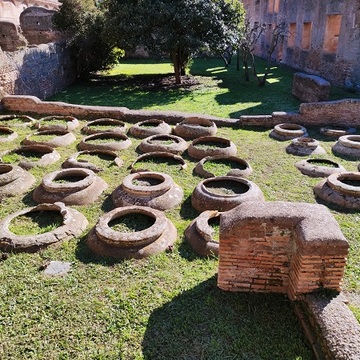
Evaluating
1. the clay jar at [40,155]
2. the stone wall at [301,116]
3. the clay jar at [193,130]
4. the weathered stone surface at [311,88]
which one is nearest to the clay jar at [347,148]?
the stone wall at [301,116]

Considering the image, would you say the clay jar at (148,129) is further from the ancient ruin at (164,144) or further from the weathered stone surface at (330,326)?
the weathered stone surface at (330,326)

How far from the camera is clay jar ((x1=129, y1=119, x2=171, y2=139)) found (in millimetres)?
10461

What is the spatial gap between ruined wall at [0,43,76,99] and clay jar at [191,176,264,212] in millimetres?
9608

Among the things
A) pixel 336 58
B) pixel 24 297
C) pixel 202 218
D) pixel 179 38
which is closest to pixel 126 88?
pixel 179 38

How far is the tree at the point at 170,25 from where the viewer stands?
15.0m

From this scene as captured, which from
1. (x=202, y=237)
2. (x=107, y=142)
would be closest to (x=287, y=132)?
(x=107, y=142)

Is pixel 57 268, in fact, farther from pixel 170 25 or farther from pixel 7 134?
pixel 170 25

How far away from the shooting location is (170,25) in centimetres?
1523

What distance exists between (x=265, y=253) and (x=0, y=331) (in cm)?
305

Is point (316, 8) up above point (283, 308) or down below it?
above

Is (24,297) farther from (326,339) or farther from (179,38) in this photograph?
(179,38)

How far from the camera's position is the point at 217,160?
846cm

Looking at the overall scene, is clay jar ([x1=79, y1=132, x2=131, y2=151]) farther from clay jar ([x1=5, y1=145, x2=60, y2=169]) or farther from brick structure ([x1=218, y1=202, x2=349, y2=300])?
brick structure ([x1=218, y1=202, x2=349, y2=300])

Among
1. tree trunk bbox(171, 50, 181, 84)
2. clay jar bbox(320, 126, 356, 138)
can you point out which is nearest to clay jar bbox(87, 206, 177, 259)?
clay jar bbox(320, 126, 356, 138)
